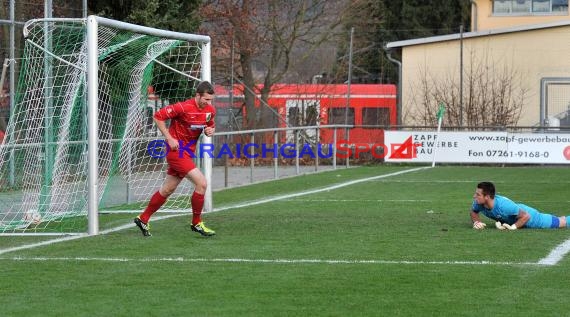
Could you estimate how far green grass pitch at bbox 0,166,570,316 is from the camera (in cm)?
793

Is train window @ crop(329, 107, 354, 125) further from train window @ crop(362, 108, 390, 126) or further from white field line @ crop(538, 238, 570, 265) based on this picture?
white field line @ crop(538, 238, 570, 265)

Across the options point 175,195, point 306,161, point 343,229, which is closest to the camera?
point 343,229

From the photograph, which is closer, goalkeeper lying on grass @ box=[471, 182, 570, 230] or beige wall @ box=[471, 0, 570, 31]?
goalkeeper lying on grass @ box=[471, 182, 570, 230]

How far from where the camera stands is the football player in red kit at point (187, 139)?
12.4 metres

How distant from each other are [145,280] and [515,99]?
86.7ft

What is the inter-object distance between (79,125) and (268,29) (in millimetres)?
20834

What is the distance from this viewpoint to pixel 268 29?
119ft

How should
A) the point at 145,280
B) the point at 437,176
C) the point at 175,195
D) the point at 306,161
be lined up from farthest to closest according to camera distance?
1. the point at 306,161
2. the point at 437,176
3. the point at 175,195
4. the point at 145,280

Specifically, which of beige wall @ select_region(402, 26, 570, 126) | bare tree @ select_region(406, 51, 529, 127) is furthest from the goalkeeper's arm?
beige wall @ select_region(402, 26, 570, 126)

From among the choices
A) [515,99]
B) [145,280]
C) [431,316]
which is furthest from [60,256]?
[515,99]

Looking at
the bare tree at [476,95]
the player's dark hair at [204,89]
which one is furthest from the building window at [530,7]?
the player's dark hair at [204,89]

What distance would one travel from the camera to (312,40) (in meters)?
37.1

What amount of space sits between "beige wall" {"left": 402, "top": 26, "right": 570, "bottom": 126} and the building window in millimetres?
4996

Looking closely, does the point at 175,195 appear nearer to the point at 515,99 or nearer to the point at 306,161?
the point at 306,161
